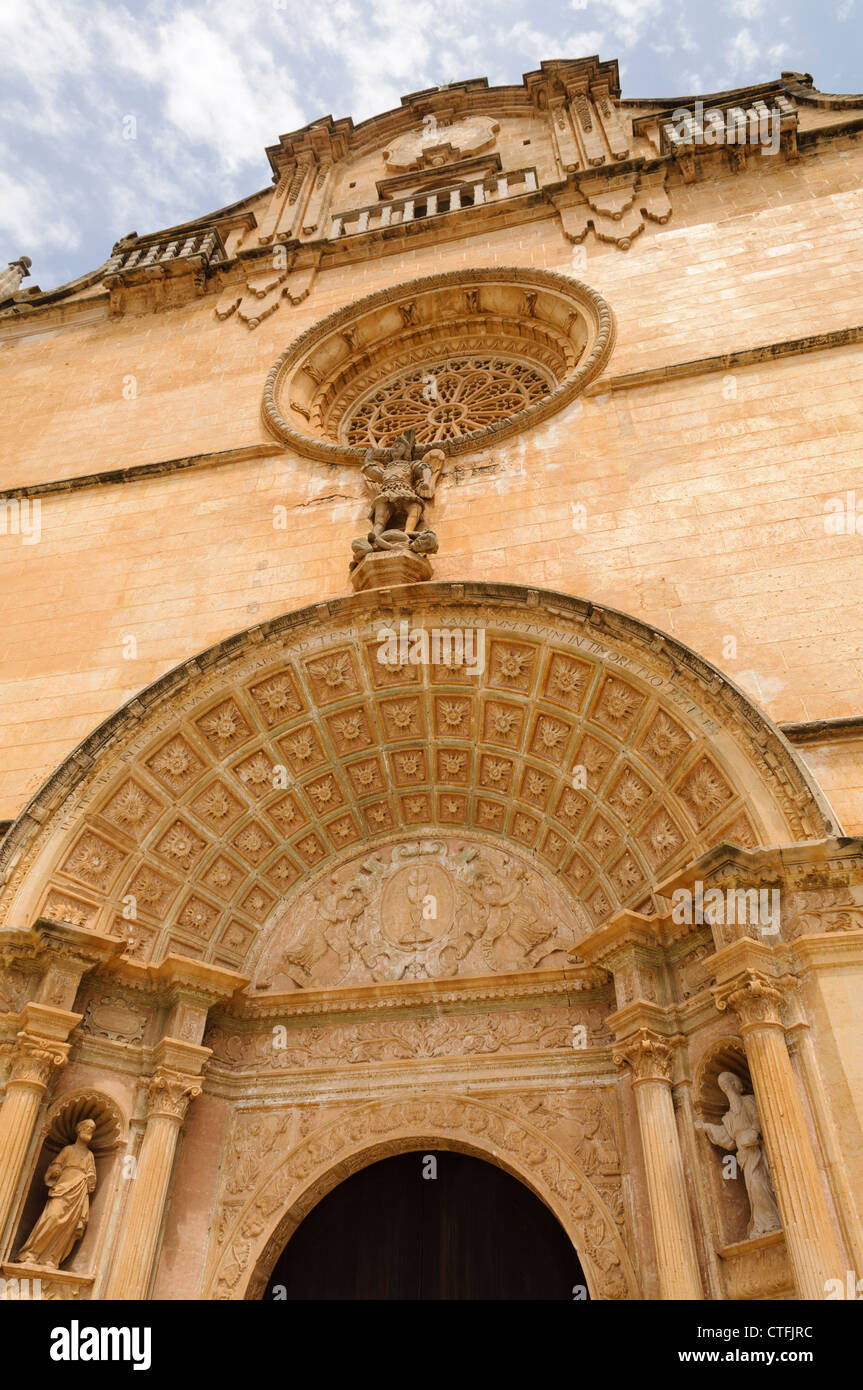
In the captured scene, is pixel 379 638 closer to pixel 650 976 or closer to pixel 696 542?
pixel 696 542

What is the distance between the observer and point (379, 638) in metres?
8.07

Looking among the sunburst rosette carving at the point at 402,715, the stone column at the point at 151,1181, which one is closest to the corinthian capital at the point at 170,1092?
the stone column at the point at 151,1181

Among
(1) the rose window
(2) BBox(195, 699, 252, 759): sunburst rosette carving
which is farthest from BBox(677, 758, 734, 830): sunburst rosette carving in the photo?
(1) the rose window

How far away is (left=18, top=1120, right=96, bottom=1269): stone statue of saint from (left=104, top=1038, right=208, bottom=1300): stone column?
31 centimetres

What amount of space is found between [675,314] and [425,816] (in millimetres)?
6219

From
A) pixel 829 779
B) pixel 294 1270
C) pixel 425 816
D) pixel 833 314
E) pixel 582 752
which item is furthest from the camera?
pixel 833 314

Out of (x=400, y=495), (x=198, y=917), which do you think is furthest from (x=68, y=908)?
(x=400, y=495)

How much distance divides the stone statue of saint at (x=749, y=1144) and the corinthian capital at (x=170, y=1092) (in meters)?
3.67

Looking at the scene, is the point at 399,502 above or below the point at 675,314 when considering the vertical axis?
below

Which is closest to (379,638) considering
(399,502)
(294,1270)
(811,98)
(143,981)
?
(399,502)

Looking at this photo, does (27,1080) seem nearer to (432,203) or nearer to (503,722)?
(503,722)

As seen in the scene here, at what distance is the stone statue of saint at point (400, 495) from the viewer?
8.41m

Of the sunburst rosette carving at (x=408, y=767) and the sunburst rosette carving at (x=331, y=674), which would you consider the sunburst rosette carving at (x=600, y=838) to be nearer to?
the sunburst rosette carving at (x=408, y=767)

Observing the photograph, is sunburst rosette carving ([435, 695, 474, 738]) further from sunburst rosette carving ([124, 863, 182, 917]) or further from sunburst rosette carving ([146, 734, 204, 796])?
sunburst rosette carving ([124, 863, 182, 917])
